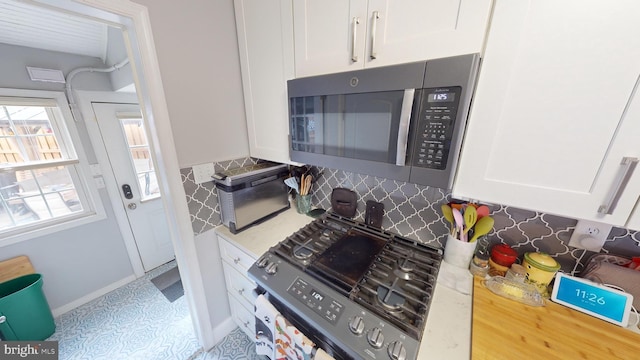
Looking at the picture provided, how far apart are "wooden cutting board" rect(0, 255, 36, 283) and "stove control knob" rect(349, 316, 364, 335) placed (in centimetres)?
250

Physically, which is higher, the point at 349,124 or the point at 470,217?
the point at 349,124

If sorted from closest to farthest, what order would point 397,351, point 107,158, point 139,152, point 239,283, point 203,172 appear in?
1. point 397,351
2. point 203,172
3. point 239,283
4. point 107,158
5. point 139,152

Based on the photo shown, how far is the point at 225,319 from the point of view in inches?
60.9

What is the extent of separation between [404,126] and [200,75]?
1.09 m

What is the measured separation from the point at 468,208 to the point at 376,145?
0.50 metres

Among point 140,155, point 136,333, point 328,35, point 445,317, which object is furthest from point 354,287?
point 140,155

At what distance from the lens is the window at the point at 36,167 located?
1.58m

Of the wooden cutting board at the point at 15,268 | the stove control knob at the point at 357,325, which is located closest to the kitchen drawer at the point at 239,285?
the stove control knob at the point at 357,325

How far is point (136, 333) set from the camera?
1.62m

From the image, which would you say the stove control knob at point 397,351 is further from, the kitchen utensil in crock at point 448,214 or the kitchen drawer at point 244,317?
the kitchen drawer at point 244,317

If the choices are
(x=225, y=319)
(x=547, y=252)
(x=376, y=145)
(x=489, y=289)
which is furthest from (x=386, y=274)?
(x=225, y=319)

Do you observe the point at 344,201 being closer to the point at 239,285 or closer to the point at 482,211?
the point at 482,211

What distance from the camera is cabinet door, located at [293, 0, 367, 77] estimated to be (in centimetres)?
75

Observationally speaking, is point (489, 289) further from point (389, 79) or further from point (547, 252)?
point (389, 79)
